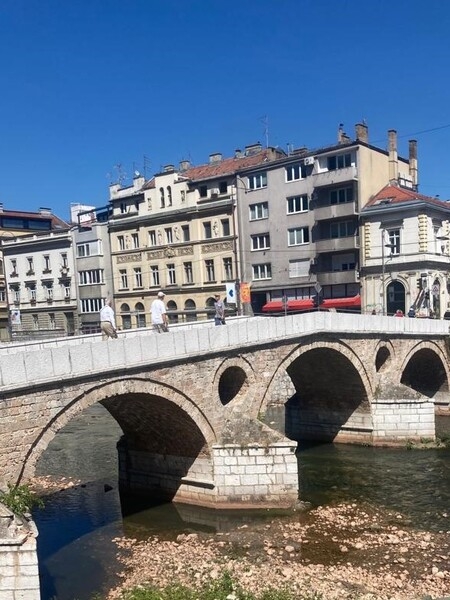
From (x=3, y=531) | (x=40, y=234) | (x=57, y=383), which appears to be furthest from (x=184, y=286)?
(x=3, y=531)

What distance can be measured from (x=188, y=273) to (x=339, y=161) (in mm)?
14270

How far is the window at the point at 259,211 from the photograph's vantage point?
40.0m

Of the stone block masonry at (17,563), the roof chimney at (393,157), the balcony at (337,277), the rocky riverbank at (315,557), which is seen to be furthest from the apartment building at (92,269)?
the stone block masonry at (17,563)

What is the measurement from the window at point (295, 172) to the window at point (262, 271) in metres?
6.26

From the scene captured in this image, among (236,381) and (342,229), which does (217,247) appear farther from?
(236,381)

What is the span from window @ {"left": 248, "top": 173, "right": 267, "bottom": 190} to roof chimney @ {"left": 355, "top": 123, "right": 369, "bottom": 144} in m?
6.80

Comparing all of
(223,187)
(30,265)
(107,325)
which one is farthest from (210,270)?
(107,325)

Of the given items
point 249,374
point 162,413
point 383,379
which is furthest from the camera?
point 383,379

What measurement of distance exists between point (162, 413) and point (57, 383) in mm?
4678

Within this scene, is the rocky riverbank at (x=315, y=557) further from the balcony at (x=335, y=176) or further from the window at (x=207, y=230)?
the window at (x=207, y=230)

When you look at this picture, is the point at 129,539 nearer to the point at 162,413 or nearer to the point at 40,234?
the point at 162,413

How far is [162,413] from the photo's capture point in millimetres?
16891

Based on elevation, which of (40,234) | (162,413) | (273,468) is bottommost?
(273,468)

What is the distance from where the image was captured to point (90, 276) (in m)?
47.8
